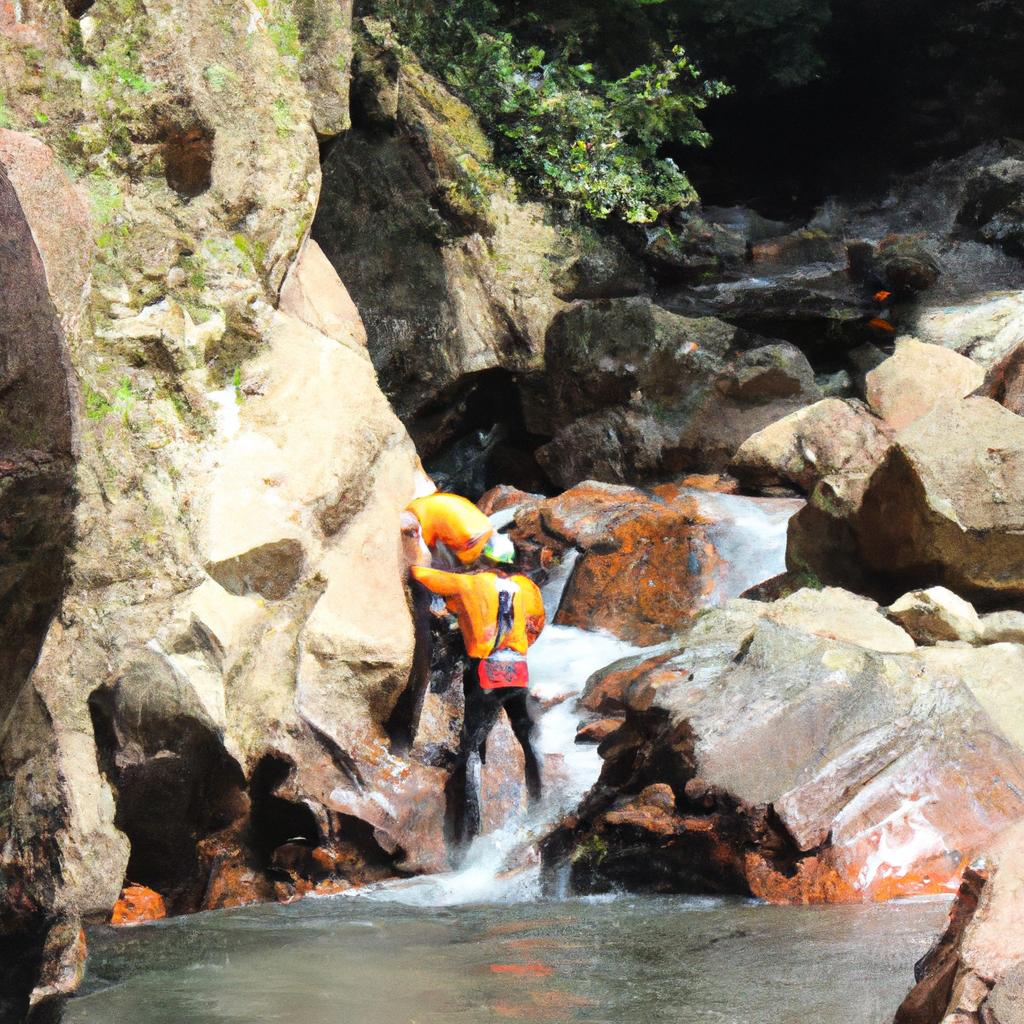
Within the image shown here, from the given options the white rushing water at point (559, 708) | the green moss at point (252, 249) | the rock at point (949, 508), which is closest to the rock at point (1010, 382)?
the rock at point (949, 508)

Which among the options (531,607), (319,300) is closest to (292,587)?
(531,607)

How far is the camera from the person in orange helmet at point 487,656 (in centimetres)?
677

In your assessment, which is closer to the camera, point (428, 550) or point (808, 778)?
point (808, 778)

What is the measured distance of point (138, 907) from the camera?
5.50 metres

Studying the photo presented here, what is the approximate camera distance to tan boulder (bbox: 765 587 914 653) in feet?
22.2

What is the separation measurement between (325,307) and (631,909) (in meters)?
4.66

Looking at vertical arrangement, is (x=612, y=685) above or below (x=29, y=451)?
below

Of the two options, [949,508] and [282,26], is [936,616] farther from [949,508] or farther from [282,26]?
[282,26]

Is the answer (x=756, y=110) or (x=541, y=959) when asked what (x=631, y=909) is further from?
(x=756, y=110)

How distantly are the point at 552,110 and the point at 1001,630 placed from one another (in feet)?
31.3

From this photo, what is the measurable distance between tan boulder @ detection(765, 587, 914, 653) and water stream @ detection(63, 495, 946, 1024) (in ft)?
6.67

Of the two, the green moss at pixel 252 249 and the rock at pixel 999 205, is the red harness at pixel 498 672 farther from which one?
the rock at pixel 999 205

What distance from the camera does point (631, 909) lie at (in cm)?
529

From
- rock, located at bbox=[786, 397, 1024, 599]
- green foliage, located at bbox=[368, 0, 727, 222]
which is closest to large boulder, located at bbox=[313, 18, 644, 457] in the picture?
green foliage, located at bbox=[368, 0, 727, 222]
